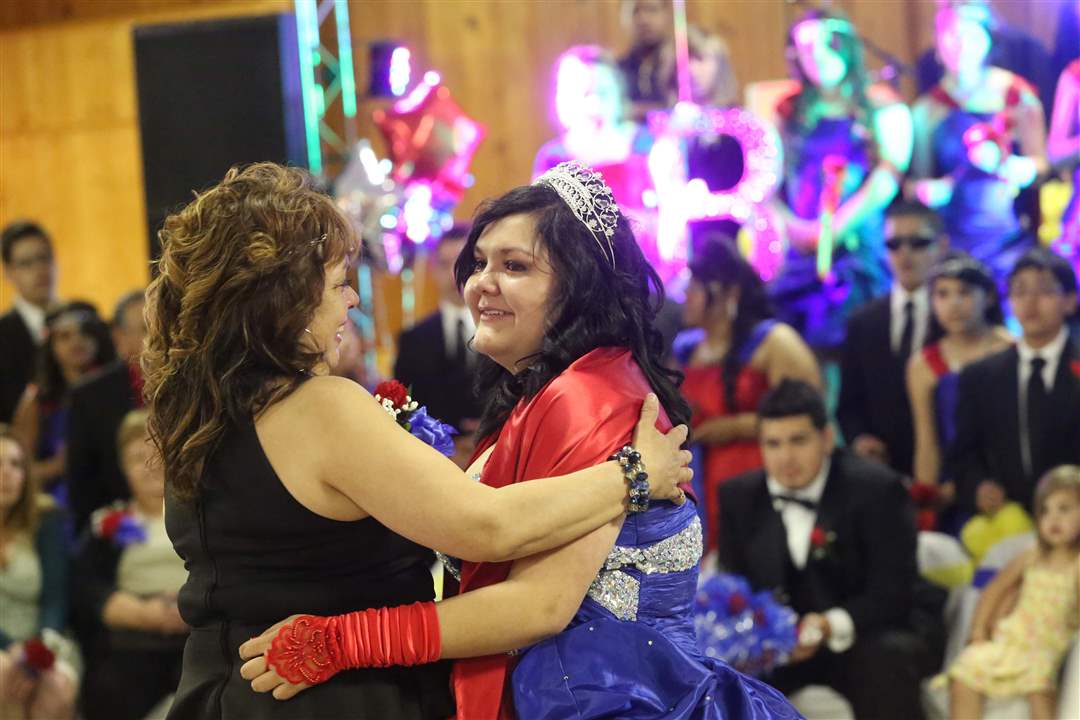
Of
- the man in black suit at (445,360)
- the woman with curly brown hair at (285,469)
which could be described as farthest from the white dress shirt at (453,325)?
the woman with curly brown hair at (285,469)

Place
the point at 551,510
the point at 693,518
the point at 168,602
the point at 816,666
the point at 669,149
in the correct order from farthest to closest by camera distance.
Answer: the point at 669,149 → the point at 168,602 → the point at 816,666 → the point at 693,518 → the point at 551,510

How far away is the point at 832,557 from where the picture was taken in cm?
428

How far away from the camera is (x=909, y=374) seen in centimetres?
477

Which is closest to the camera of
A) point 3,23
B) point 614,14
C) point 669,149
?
point 669,149

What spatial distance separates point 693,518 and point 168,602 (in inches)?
113

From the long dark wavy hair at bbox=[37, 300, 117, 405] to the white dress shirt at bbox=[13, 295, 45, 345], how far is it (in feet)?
0.63

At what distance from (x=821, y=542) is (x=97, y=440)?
2619mm

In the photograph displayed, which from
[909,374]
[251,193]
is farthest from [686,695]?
[909,374]

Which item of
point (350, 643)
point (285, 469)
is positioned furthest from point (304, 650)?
point (285, 469)

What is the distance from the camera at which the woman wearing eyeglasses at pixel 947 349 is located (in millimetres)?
4664

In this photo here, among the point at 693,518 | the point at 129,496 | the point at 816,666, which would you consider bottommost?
the point at 816,666

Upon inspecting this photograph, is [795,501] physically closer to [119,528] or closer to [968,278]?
[968,278]

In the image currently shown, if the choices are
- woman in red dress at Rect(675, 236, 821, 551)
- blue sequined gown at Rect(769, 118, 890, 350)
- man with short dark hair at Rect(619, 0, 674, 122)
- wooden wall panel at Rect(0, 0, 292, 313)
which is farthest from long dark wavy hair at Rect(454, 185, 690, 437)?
wooden wall panel at Rect(0, 0, 292, 313)

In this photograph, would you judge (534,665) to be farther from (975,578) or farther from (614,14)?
(614,14)
